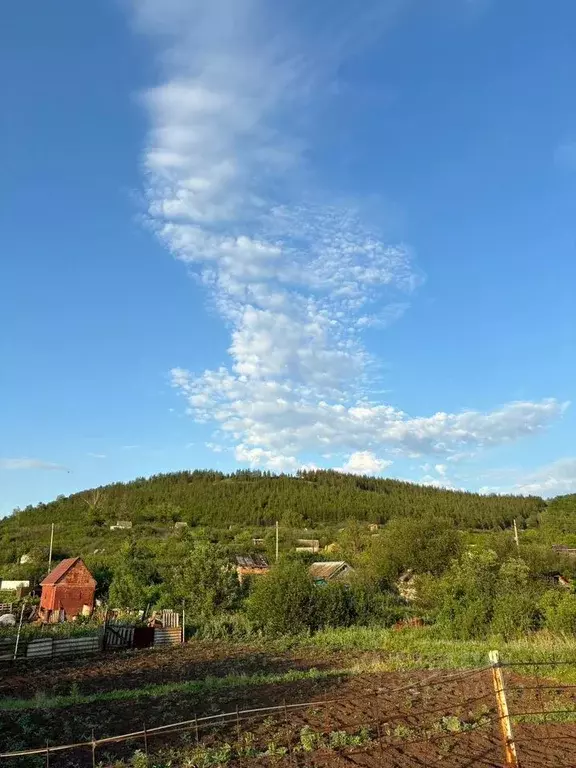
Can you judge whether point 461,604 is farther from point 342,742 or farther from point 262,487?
point 262,487

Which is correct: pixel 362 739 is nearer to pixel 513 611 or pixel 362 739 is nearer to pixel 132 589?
pixel 513 611

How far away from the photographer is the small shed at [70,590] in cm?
3978

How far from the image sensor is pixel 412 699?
12.0m

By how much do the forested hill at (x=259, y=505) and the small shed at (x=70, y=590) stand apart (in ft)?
210

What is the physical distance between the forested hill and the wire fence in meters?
91.7

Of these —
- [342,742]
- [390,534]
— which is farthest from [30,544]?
[342,742]

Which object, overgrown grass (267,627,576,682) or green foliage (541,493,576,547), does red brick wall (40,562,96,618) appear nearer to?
overgrown grass (267,627,576,682)

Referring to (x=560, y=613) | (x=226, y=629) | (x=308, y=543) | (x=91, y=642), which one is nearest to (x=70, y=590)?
(x=91, y=642)

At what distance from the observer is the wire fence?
8.02 m

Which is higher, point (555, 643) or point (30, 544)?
point (30, 544)

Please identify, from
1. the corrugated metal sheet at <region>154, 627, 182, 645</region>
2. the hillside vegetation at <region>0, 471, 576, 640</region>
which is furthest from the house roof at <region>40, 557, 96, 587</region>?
the corrugated metal sheet at <region>154, 627, 182, 645</region>

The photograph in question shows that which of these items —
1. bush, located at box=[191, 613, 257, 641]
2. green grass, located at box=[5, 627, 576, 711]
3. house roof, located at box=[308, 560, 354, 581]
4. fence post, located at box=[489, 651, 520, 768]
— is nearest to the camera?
fence post, located at box=[489, 651, 520, 768]

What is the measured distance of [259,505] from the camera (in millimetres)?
138125

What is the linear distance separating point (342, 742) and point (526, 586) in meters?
20.3
